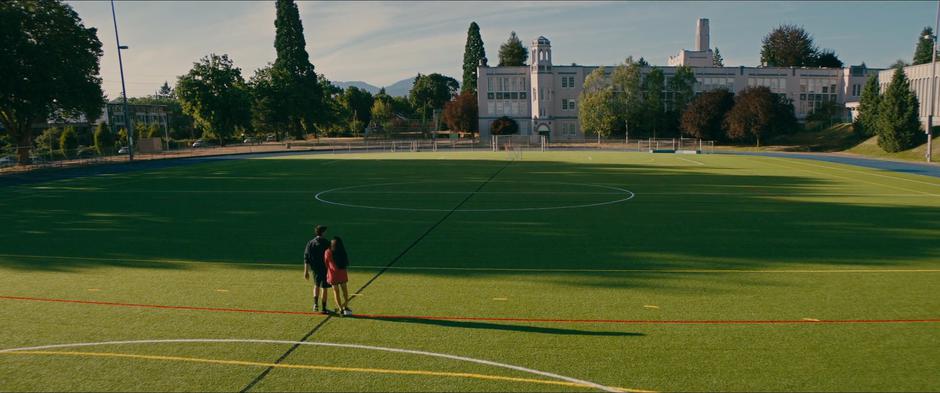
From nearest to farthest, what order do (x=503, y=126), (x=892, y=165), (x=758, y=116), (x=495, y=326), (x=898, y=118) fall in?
(x=495, y=326) → (x=892, y=165) → (x=898, y=118) → (x=758, y=116) → (x=503, y=126)

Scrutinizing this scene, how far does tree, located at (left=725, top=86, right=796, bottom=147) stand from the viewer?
7519 cm

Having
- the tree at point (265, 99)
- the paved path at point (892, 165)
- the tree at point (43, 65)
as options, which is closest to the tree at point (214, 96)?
the tree at point (265, 99)

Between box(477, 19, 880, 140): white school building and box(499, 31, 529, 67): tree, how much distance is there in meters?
33.9

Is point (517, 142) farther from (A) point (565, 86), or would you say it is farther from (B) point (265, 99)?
(B) point (265, 99)

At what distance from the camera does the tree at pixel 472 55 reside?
427ft

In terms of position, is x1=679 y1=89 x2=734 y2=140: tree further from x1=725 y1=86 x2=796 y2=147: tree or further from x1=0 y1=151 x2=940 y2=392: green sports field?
x1=0 y1=151 x2=940 y2=392: green sports field

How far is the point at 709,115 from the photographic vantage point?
80938 millimetres

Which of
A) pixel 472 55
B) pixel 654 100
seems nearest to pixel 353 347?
pixel 654 100

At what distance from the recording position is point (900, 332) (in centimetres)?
1080

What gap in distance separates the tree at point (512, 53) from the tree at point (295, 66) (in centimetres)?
4861

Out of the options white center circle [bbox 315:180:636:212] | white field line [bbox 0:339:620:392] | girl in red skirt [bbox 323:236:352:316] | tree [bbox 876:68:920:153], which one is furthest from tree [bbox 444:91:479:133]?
white field line [bbox 0:339:620:392]

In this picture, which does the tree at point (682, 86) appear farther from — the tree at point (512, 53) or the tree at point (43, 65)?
the tree at point (43, 65)

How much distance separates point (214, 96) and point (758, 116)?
71.8m

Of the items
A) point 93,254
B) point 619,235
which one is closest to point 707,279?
point 619,235
